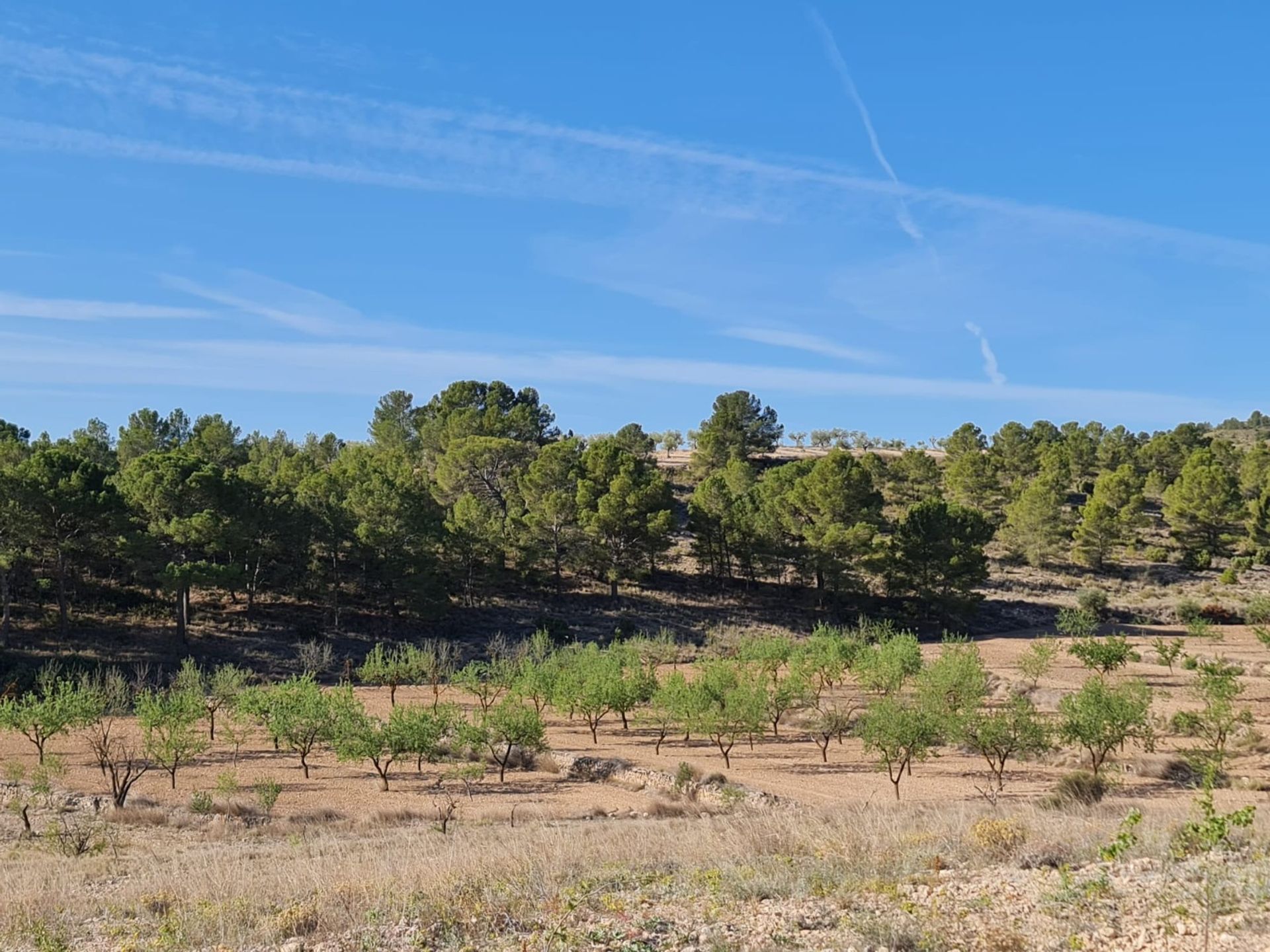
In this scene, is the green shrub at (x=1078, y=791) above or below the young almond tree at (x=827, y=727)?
above

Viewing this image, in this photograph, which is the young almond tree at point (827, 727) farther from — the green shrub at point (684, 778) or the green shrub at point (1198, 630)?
the green shrub at point (1198, 630)

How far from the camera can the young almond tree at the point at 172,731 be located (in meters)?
25.1

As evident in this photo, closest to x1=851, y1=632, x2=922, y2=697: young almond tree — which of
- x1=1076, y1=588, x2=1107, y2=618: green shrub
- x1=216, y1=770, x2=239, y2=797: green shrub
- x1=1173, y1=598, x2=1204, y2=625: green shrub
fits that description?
x1=216, y1=770, x2=239, y2=797: green shrub

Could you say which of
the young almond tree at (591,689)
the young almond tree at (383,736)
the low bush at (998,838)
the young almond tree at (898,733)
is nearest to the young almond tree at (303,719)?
the young almond tree at (383,736)

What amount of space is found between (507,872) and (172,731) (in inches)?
785

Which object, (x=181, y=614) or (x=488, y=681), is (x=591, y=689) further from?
(x=181, y=614)

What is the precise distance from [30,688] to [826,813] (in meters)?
33.9

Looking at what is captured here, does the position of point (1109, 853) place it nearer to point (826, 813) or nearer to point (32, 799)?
point (826, 813)

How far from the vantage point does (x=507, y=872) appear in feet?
33.9

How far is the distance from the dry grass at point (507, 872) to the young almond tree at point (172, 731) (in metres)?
10.3

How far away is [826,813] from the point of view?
1544 cm

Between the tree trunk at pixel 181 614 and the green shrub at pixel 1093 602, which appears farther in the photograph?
the green shrub at pixel 1093 602

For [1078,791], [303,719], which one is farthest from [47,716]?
[1078,791]

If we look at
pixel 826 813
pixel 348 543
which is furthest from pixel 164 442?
pixel 826 813
